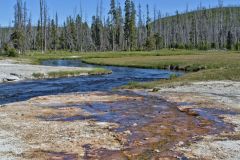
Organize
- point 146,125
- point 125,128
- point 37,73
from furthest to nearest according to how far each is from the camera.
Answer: point 37,73 < point 146,125 < point 125,128

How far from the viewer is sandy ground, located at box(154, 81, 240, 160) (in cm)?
1513

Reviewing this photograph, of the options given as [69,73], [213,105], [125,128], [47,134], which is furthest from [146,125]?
[69,73]

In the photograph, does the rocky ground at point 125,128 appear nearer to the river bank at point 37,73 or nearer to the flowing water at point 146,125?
the flowing water at point 146,125

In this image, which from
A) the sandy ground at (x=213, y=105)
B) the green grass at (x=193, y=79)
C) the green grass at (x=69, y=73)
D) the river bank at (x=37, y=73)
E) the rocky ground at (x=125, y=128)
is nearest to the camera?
the sandy ground at (x=213, y=105)

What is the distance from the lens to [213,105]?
1016 inches

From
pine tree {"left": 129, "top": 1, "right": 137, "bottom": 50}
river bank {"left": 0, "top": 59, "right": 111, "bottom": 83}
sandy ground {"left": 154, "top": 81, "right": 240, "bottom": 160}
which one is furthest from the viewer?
pine tree {"left": 129, "top": 1, "right": 137, "bottom": 50}

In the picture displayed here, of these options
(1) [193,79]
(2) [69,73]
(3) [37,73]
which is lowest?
(1) [193,79]

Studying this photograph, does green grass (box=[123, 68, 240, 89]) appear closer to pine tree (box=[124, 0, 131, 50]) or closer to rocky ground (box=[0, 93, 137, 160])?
rocky ground (box=[0, 93, 137, 160])

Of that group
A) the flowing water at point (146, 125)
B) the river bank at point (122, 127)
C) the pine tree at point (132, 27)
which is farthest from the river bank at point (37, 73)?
the pine tree at point (132, 27)

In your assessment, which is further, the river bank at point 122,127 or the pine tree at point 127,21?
the pine tree at point 127,21

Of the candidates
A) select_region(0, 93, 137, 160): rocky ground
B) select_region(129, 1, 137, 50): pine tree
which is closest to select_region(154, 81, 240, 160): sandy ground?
select_region(0, 93, 137, 160): rocky ground

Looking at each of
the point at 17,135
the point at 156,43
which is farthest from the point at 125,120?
the point at 156,43

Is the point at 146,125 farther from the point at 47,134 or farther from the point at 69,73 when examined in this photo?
the point at 69,73

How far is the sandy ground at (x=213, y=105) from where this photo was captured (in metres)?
15.1
